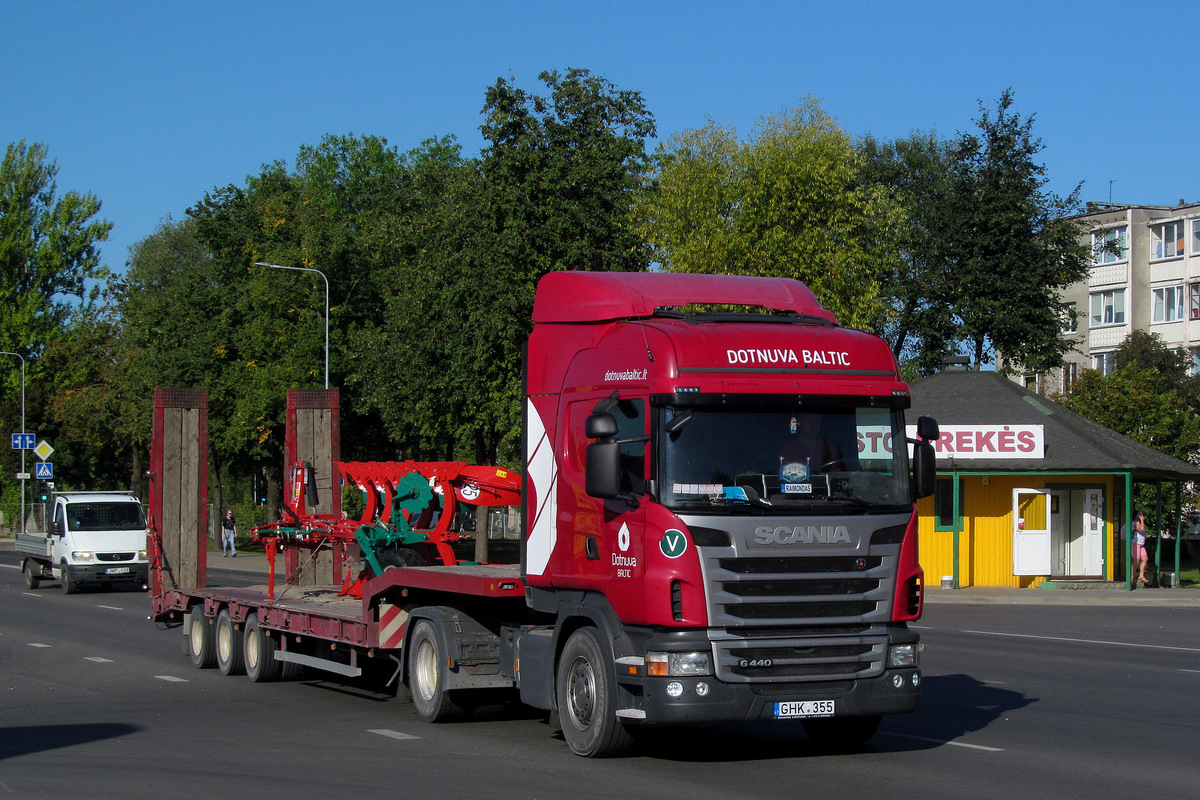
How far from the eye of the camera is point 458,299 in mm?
32188

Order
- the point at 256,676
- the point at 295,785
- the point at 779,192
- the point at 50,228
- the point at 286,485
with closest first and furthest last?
1. the point at 295,785
2. the point at 256,676
3. the point at 286,485
4. the point at 779,192
5. the point at 50,228

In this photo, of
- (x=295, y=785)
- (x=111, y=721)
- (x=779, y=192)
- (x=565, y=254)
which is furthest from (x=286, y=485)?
(x=779, y=192)

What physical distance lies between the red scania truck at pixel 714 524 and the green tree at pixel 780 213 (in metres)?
28.0

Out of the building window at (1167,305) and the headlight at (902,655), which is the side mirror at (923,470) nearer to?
the headlight at (902,655)

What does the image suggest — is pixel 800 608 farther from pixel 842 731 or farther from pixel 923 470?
pixel 842 731

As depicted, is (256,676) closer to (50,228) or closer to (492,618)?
(492,618)

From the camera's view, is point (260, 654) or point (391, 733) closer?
point (391, 733)

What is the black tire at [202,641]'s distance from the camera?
15789 millimetres

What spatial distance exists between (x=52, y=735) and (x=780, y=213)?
30661 millimetres

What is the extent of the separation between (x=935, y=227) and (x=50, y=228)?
169ft

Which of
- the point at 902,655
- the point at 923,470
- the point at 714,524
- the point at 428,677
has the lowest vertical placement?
the point at 428,677

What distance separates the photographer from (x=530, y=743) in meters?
10.5

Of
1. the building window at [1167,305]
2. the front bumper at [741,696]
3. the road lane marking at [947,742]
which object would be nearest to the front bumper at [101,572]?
the road lane marking at [947,742]

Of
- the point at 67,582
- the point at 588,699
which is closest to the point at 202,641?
the point at 588,699
